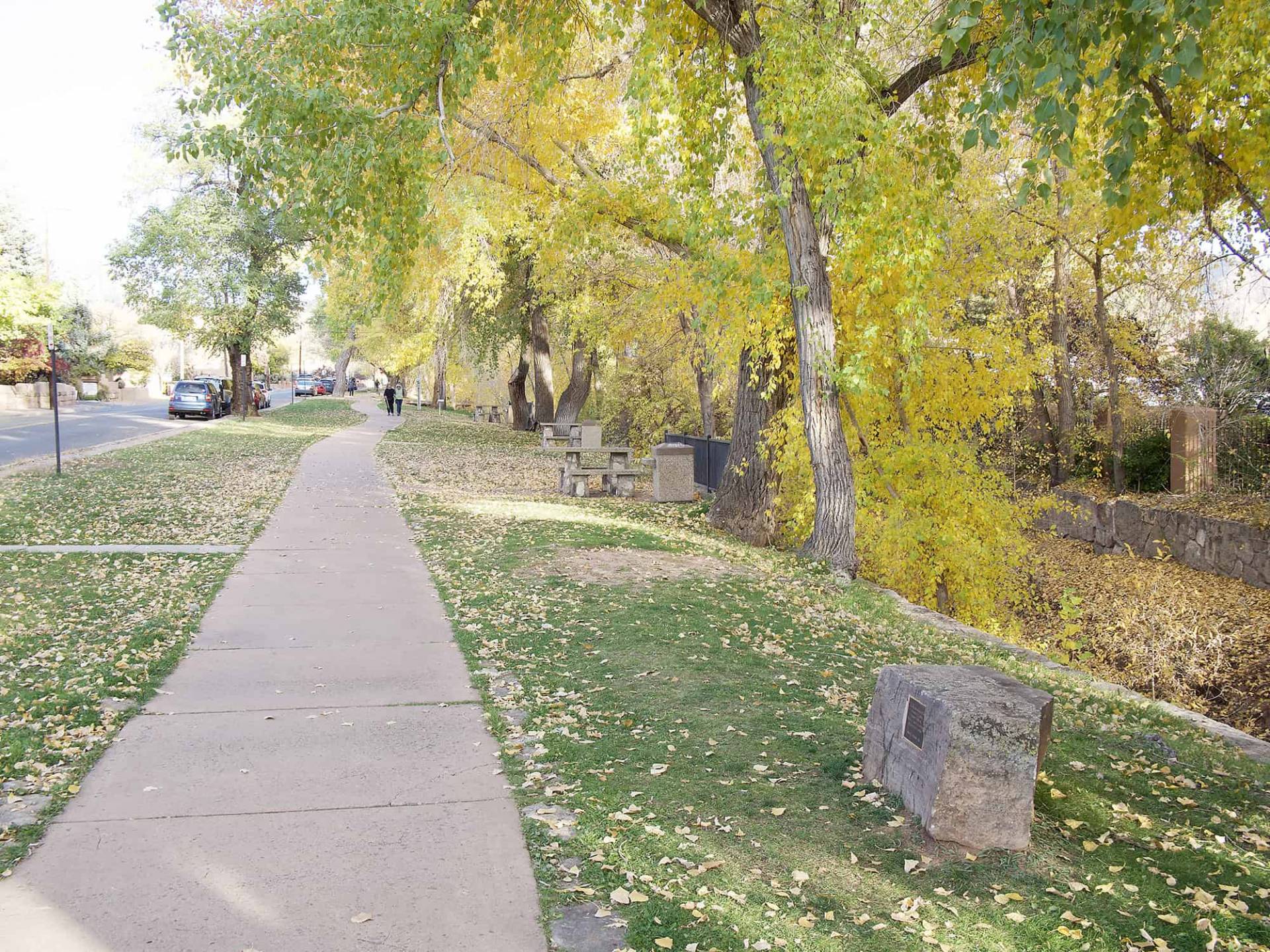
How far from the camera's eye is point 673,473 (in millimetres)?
17734

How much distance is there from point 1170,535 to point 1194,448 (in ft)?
5.42

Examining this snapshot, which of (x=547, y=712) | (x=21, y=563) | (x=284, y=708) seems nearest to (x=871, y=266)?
(x=547, y=712)

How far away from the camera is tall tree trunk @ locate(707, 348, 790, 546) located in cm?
1402

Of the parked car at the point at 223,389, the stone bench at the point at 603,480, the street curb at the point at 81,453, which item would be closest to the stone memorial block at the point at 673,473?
the stone bench at the point at 603,480

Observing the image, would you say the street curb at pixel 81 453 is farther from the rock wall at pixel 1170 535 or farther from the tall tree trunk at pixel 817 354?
the rock wall at pixel 1170 535

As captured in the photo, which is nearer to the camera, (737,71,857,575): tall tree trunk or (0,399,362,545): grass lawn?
(737,71,857,575): tall tree trunk

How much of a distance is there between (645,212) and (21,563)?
878cm

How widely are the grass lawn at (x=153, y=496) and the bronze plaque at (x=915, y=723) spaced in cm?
943

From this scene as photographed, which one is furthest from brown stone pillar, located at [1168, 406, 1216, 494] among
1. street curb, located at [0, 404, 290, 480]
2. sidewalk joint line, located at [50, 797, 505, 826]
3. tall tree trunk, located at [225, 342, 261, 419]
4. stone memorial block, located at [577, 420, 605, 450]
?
tall tree trunk, located at [225, 342, 261, 419]

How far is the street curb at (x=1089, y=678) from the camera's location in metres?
6.15

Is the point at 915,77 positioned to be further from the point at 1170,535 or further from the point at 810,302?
the point at 1170,535

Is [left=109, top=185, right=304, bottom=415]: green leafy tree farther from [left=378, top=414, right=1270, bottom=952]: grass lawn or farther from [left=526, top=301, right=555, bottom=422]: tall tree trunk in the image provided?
[left=378, top=414, right=1270, bottom=952]: grass lawn

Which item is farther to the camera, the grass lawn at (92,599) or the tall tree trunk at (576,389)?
the tall tree trunk at (576,389)

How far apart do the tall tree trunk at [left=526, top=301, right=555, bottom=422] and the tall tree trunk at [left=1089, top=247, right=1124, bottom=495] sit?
52.9 ft
